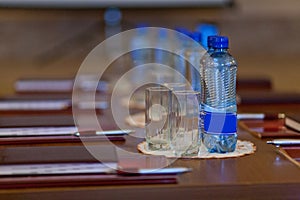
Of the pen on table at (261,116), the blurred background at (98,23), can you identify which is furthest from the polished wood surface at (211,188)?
the blurred background at (98,23)

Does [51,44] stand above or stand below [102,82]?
above

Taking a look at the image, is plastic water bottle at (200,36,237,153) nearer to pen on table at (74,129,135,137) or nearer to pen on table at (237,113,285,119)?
pen on table at (74,129,135,137)

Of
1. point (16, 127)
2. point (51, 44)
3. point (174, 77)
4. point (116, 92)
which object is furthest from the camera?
point (51, 44)

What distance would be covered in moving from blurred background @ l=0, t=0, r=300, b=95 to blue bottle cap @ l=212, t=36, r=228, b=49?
3207 mm

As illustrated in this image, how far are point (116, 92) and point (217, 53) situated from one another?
97 centimetres

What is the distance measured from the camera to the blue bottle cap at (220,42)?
3.78 ft

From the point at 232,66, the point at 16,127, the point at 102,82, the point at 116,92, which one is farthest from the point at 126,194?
the point at 102,82

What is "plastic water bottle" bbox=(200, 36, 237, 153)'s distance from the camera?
1.13 metres

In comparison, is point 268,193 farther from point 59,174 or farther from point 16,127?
point 16,127

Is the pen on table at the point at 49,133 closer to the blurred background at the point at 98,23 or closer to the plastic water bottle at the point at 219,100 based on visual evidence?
the plastic water bottle at the point at 219,100

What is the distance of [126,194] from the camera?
3.02 feet

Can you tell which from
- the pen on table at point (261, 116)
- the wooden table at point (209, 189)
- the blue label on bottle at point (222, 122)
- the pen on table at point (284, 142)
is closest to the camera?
the wooden table at point (209, 189)

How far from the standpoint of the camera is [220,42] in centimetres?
116

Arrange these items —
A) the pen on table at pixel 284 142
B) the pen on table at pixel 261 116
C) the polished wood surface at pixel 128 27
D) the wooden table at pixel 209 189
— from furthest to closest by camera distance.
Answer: the polished wood surface at pixel 128 27 < the pen on table at pixel 261 116 < the pen on table at pixel 284 142 < the wooden table at pixel 209 189
